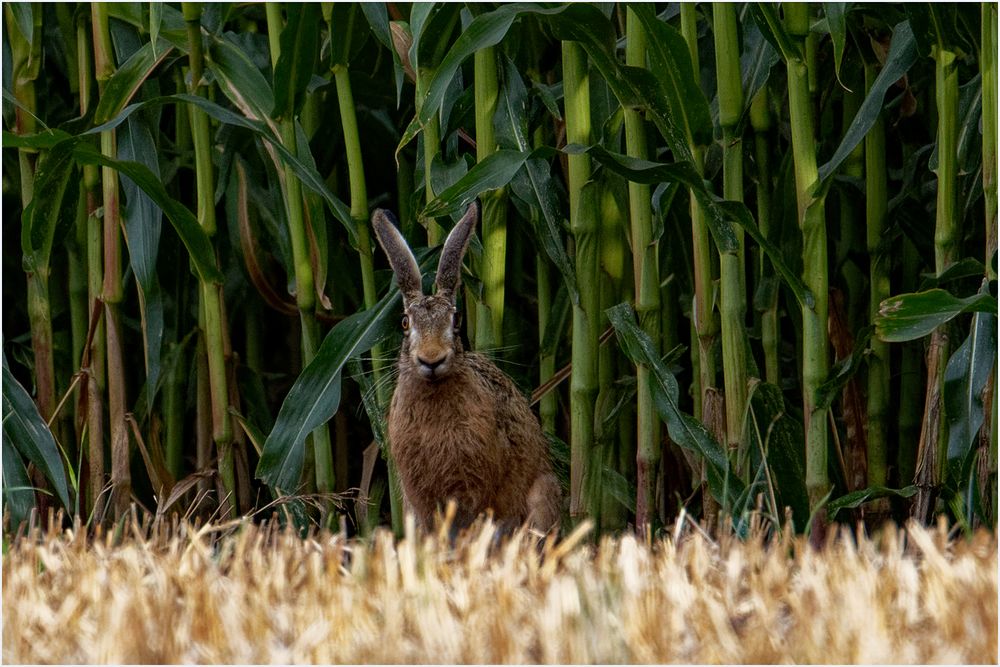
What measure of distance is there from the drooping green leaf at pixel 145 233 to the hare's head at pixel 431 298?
32.3 inches

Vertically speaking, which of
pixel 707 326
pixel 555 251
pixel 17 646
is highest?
pixel 555 251

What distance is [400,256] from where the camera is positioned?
3211 millimetres

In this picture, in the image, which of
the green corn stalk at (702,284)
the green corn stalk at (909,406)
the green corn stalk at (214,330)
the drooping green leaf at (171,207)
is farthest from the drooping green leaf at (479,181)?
the green corn stalk at (909,406)

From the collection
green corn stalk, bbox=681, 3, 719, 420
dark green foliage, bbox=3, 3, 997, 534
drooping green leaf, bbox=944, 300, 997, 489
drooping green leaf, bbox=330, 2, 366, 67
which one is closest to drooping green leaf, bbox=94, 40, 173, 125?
dark green foliage, bbox=3, 3, 997, 534

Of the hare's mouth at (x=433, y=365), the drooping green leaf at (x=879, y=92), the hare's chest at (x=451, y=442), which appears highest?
the drooping green leaf at (x=879, y=92)

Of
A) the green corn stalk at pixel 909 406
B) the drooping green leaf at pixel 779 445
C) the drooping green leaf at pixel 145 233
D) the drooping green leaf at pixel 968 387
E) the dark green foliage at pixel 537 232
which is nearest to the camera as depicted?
the drooping green leaf at pixel 968 387

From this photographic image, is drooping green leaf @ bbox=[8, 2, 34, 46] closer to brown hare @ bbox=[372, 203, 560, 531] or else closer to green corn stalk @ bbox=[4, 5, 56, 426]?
green corn stalk @ bbox=[4, 5, 56, 426]

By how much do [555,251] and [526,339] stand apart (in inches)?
41.9

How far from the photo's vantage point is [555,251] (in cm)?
336

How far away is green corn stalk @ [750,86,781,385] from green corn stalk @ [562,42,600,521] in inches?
19.5

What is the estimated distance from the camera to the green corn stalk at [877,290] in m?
3.55

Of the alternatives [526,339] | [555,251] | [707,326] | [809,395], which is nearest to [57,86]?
[526,339]

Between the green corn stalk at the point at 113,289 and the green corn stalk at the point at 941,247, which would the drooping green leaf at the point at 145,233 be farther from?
the green corn stalk at the point at 941,247

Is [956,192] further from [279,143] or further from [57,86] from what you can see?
[57,86]
